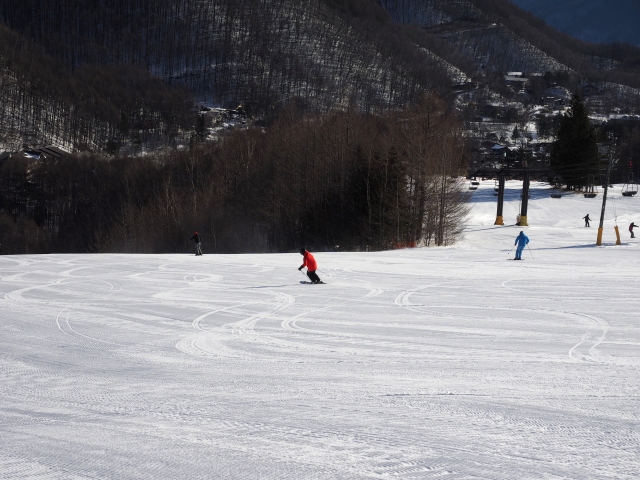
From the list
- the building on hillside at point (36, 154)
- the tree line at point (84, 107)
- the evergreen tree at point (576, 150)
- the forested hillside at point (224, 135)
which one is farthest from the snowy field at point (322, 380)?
the tree line at point (84, 107)

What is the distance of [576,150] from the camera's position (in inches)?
2849

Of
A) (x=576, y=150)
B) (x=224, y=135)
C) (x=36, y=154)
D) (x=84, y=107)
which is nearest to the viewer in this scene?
(x=576, y=150)

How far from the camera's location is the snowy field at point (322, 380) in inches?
211

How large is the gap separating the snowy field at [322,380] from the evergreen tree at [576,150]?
55375 mm

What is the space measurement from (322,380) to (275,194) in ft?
156

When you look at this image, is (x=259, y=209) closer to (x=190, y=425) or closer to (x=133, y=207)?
(x=133, y=207)

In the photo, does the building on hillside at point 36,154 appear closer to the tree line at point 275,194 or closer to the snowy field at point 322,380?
the tree line at point 275,194

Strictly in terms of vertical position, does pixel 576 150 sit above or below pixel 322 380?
above

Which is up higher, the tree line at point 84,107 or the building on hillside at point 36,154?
the tree line at point 84,107

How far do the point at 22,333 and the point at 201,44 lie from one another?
606 feet

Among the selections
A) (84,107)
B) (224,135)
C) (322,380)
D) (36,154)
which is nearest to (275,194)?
(224,135)

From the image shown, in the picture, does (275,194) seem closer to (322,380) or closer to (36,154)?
(322,380)

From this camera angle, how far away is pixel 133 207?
72.2 m

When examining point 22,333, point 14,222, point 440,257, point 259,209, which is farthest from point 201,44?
point 22,333
